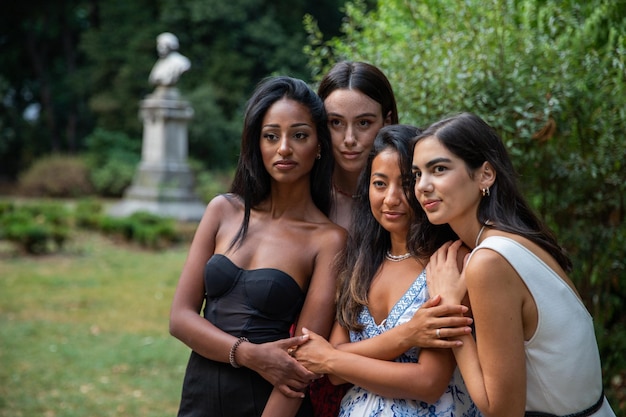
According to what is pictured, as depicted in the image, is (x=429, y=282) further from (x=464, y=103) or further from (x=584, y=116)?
(x=584, y=116)

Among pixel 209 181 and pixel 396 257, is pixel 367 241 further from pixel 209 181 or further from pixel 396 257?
pixel 209 181

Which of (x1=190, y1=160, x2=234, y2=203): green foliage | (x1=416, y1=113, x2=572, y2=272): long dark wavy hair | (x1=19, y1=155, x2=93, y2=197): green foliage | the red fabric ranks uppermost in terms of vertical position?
(x1=416, y1=113, x2=572, y2=272): long dark wavy hair

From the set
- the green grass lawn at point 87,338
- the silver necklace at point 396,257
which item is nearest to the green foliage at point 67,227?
the green grass lawn at point 87,338

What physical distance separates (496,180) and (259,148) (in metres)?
0.89

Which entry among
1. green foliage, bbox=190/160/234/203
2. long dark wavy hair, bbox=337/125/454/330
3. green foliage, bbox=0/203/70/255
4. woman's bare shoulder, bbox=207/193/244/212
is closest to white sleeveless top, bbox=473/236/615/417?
long dark wavy hair, bbox=337/125/454/330

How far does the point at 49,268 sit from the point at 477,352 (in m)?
10.3

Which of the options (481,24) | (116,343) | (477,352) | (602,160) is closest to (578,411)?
(477,352)

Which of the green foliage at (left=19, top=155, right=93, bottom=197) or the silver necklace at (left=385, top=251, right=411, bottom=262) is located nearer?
→ the silver necklace at (left=385, top=251, right=411, bottom=262)

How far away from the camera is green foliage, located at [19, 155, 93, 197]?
2259cm

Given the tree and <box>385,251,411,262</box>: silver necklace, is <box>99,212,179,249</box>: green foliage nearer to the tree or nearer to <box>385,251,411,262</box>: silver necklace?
the tree

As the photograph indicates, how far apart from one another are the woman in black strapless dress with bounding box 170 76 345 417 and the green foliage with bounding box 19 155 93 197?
2096 cm

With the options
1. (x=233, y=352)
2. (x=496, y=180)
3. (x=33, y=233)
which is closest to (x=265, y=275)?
(x=233, y=352)

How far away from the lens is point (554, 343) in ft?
7.21

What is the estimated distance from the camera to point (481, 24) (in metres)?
4.11
